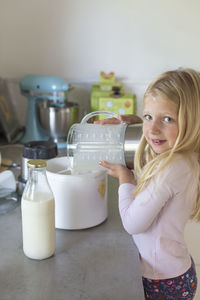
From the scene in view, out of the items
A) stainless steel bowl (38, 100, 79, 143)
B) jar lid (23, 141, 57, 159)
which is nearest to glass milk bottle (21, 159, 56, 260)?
jar lid (23, 141, 57, 159)

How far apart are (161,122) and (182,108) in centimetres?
6

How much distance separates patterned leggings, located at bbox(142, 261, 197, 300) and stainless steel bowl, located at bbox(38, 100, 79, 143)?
96 centimetres

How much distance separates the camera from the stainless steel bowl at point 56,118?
169 centimetres

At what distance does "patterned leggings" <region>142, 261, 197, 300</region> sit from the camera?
0.86 meters

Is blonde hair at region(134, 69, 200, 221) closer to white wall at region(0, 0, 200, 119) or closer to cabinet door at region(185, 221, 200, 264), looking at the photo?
cabinet door at region(185, 221, 200, 264)

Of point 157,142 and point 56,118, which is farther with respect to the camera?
point 56,118

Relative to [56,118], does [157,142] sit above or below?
above

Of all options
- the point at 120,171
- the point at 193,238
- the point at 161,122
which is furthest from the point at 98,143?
the point at 193,238

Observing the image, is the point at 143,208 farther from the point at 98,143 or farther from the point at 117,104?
the point at 117,104

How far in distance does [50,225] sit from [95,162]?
0.68ft

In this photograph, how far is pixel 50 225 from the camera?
799 millimetres

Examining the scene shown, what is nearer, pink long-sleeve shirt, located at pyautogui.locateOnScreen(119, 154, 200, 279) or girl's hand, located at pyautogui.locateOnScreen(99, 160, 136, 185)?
pink long-sleeve shirt, located at pyautogui.locateOnScreen(119, 154, 200, 279)

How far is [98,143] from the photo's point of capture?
3.03ft

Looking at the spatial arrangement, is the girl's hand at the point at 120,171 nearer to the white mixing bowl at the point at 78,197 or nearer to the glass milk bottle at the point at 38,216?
the white mixing bowl at the point at 78,197
